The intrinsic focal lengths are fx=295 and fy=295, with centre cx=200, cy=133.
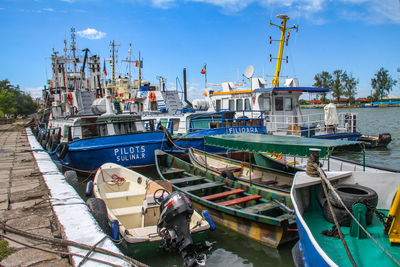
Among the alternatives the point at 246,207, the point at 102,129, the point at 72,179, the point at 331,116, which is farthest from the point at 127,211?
the point at 331,116

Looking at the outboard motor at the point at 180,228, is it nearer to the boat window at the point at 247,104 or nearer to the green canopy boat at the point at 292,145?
the green canopy boat at the point at 292,145

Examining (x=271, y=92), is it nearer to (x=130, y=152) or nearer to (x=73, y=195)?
(x=130, y=152)

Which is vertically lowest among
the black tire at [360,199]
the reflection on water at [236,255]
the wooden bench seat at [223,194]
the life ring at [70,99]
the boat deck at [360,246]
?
the reflection on water at [236,255]

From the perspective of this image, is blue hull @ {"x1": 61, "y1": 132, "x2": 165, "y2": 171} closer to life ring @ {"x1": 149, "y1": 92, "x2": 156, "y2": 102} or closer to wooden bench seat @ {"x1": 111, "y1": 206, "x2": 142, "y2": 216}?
wooden bench seat @ {"x1": 111, "y1": 206, "x2": 142, "y2": 216}

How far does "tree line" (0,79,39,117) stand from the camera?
44625mm

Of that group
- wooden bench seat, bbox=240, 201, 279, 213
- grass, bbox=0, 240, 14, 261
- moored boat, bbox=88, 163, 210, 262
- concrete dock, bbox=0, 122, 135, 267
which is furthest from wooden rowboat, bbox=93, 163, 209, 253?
grass, bbox=0, 240, 14, 261

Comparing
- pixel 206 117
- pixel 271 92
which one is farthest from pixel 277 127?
pixel 206 117

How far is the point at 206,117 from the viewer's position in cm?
1755

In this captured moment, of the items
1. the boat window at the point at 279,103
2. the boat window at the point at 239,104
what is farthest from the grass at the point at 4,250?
the boat window at the point at 239,104

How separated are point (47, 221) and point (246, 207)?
418 centimetres

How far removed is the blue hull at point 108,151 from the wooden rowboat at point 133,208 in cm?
252

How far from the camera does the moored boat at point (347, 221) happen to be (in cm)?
387

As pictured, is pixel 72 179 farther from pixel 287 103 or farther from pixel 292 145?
pixel 287 103

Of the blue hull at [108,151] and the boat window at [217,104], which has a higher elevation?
the boat window at [217,104]
